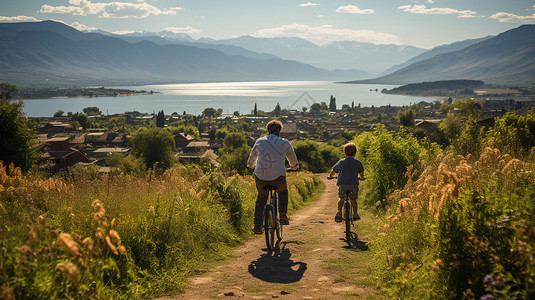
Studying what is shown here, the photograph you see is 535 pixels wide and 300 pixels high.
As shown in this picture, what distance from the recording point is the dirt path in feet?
15.8

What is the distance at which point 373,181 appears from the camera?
1470 cm

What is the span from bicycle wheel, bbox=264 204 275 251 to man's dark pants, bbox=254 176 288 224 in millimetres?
207

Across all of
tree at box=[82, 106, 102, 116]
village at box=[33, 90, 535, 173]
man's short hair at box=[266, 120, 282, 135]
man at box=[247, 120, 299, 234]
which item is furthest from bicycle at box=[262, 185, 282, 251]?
tree at box=[82, 106, 102, 116]

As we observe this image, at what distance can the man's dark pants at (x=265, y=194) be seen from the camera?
22.5ft

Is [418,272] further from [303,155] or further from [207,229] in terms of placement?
[303,155]

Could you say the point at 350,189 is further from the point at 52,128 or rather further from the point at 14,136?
the point at 52,128

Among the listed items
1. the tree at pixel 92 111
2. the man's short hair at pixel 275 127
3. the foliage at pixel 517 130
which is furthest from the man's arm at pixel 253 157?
the tree at pixel 92 111

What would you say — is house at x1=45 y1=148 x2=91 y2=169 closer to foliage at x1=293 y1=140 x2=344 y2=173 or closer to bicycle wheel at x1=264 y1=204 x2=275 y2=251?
foliage at x1=293 y1=140 x2=344 y2=173

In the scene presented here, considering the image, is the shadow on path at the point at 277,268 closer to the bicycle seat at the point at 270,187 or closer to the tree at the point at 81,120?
the bicycle seat at the point at 270,187

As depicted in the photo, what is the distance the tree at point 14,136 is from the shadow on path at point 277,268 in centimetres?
2426

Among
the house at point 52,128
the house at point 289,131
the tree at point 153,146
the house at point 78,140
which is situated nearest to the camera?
the tree at point 153,146

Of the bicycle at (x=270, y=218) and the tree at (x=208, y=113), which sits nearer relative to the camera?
the bicycle at (x=270, y=218)

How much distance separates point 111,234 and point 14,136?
2677 cm

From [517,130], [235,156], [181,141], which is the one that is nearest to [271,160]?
[517,130]
